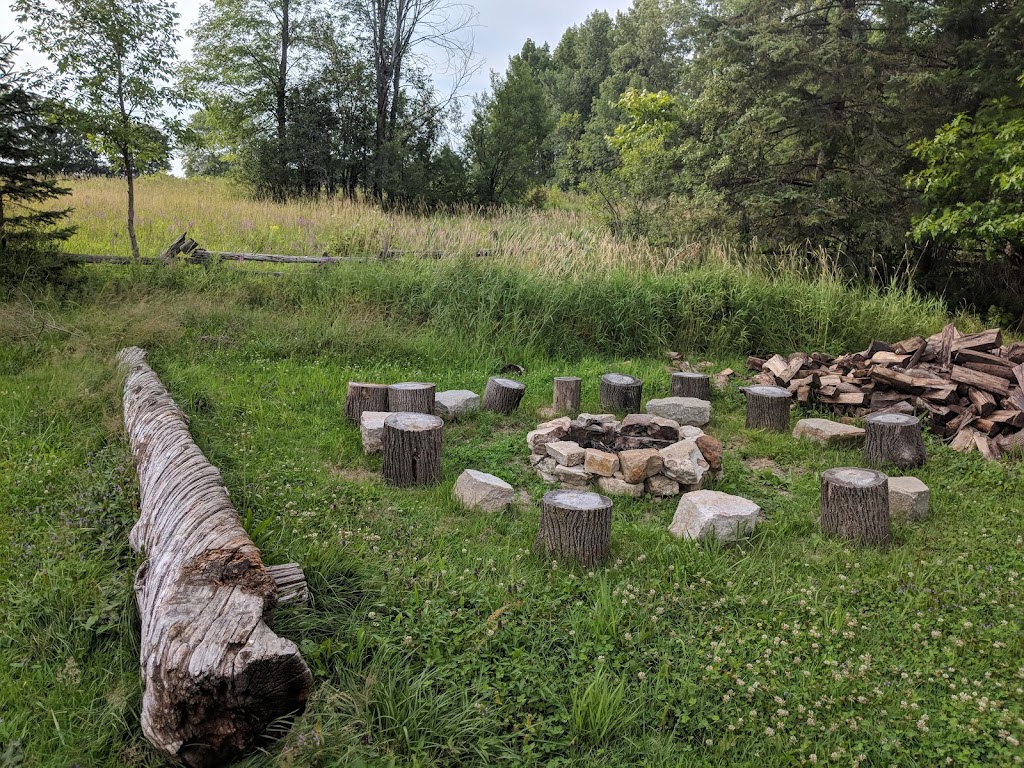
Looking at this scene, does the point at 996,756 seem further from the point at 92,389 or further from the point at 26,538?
the point at 92,389

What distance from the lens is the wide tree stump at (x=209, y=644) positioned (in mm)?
2152

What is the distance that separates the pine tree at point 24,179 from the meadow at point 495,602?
190 cm

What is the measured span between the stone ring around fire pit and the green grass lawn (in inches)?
6.3

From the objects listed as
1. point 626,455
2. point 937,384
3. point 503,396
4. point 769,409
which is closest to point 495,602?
point 626,455

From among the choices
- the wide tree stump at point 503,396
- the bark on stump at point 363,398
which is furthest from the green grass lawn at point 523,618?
the wide tree stump at point 503,396

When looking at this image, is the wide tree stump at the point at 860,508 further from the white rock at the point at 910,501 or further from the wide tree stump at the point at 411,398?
the wide tree stump at the point at 411,398

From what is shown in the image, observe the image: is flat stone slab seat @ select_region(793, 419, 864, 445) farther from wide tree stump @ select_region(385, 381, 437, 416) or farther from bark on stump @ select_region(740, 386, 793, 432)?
wide tree stump @ select_region(385, 381, 437, 416)

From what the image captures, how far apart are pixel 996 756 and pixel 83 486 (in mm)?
4702

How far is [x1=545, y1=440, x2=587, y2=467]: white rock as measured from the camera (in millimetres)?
4742

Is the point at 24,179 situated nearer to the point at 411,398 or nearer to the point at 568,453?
the point at 411,398

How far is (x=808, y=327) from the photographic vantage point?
8.64m

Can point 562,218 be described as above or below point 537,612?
above

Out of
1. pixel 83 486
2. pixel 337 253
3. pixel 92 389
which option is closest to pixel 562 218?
pixel 337 253

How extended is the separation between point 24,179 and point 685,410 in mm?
8439
